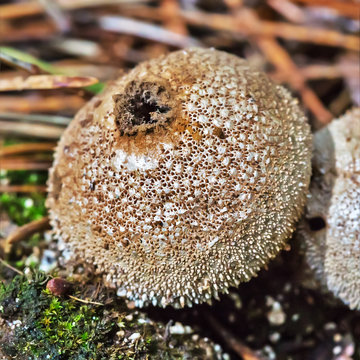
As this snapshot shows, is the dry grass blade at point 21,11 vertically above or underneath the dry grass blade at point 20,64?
underneath

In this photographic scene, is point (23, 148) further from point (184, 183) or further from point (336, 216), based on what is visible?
point (336, 216)

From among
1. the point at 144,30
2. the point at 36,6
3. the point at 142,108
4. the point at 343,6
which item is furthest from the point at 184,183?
the point at 36,6

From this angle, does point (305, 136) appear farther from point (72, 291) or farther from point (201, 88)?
point (72, 291)

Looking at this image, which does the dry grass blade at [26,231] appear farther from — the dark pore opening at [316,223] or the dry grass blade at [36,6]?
the dry grass blade at [36,6]

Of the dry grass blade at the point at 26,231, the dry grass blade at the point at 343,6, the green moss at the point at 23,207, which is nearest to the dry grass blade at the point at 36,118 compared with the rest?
the green moss at the point at 23,207

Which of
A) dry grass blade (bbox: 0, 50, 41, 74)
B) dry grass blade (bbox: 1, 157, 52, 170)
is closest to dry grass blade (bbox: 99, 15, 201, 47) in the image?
dry grass blade (bbox: 0, 50, 41, 74)
